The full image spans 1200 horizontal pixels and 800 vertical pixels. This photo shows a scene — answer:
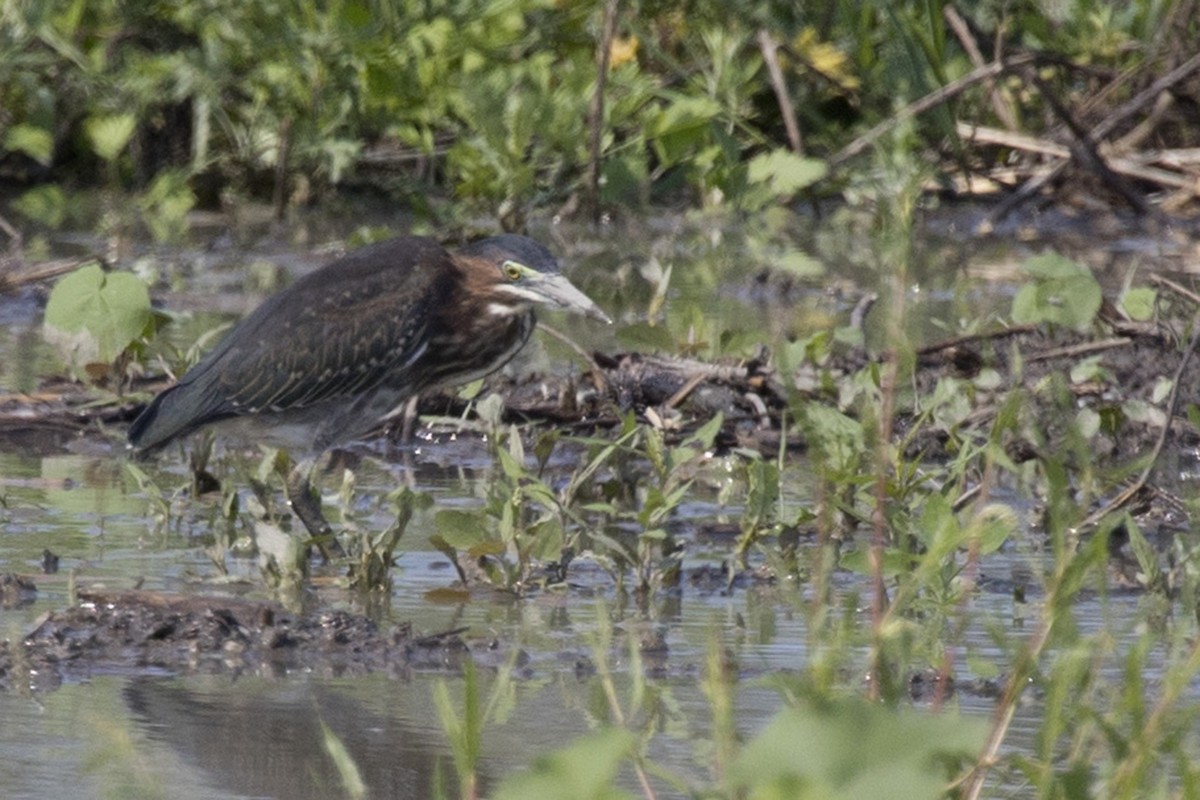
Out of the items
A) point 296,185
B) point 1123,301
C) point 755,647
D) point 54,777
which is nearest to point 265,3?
point 296,185

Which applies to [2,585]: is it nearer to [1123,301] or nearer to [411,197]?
[1123,301]

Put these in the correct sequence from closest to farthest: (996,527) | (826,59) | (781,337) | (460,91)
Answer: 1. (781,337)
2. (996,527)
3. (460,91)
4. (826,59)

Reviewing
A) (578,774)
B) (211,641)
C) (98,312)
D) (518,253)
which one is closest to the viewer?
(578,774)

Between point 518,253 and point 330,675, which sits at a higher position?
point 518,253

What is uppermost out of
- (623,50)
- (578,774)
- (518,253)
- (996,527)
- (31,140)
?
(623,50)

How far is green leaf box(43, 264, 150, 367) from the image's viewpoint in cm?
667

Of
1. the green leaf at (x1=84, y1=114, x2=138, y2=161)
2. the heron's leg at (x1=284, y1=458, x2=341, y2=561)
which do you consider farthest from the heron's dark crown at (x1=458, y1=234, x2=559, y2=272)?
the green leaf at (x1=84, y1=114, x2=138, y2=161)

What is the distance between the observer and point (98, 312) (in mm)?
6676

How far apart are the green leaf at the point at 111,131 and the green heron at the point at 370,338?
199 inches

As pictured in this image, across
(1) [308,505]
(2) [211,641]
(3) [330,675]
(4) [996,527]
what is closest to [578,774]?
(4) [996,527]

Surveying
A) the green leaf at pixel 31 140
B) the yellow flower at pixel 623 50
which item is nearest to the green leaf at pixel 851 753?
the yellow flower at pixel 623 50

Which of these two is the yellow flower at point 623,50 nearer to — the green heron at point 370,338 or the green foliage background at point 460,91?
the green foliage background at point 460,91

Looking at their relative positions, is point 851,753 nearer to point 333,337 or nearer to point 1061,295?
point 333,337

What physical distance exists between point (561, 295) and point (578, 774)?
406cm
